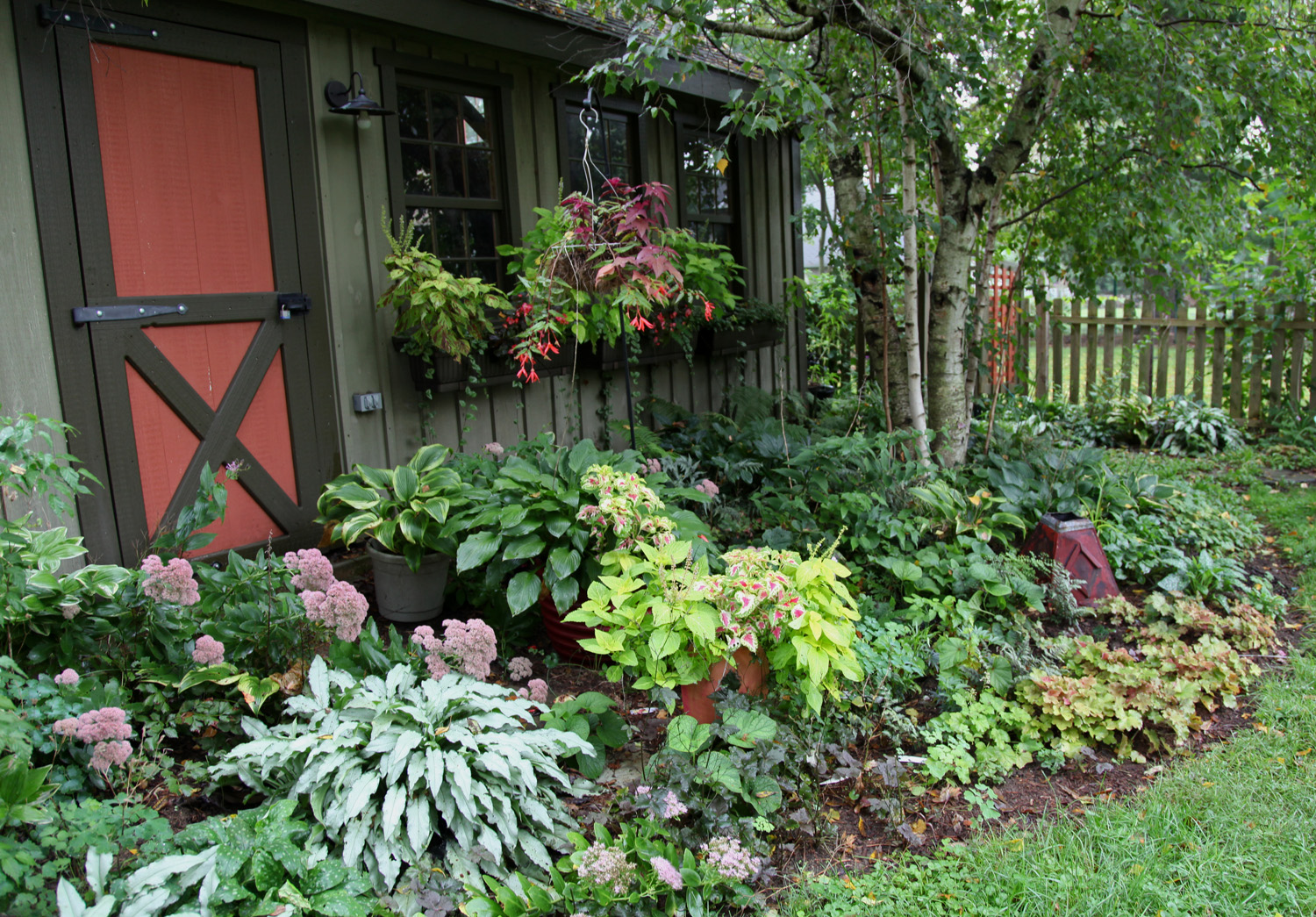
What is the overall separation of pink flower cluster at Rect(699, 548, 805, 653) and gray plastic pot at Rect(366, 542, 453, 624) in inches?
59.7

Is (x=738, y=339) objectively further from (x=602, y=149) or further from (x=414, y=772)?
(x=414, y=772)

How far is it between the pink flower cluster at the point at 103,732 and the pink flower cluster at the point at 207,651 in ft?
1.01

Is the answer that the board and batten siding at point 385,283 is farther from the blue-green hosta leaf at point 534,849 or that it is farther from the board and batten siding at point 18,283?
the blue-green hosta leaf at point 534,849

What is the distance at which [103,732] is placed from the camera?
2.08 meters

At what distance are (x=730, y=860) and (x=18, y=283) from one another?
10.6 feet

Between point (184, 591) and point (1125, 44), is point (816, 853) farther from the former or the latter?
point (1125, 44)

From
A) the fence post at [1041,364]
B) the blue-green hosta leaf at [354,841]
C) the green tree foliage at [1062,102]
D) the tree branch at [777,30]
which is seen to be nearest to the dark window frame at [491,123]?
the green tree foliage at [1062,102]

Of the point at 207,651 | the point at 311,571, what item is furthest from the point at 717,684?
the point at 207,651

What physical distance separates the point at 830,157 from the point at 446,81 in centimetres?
252

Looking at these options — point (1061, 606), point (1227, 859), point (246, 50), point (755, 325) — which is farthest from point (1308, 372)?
point (246, 50)

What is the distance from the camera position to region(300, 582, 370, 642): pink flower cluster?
255 cm

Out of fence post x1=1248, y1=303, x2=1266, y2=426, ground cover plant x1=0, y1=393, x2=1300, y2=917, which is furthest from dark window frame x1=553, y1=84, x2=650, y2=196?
fence post x1=1248, y1=303, x2=1266, y2=426

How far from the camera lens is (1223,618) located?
12.4 ft

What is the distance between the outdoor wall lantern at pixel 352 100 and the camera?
164 inches
